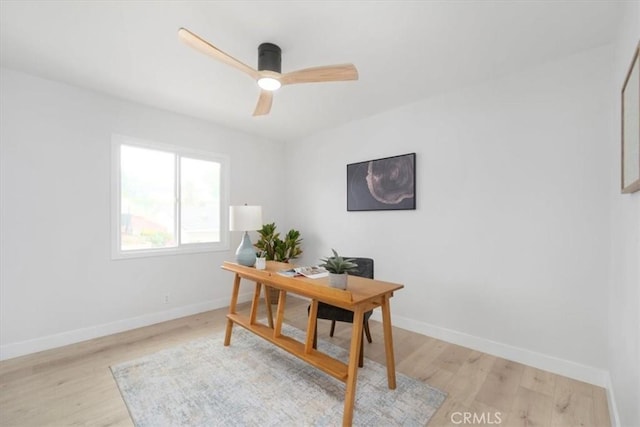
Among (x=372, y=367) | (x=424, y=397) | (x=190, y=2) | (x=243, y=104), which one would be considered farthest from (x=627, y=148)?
(x=243, y=104)

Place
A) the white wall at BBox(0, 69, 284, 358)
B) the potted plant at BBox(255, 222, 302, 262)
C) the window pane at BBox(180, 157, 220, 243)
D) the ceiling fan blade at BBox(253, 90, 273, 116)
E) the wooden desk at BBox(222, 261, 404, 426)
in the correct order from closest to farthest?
the wooden desk at BBox(222, 261, 404, 426), the ceiling fan blade at BBox(253, 90, 273, 116), the white wall at BBox(0, 69, 284, 358), the window pane at BBox(180, 157, 220, 243), the potted plant at BBox(255, 222, 302, 262)

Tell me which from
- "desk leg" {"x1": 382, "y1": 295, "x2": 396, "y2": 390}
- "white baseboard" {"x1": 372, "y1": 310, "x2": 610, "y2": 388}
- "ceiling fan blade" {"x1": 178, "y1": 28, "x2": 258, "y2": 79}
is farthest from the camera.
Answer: "white baseboard" {"x1": 372, "y1": 310, "x2": 610, "y2": 388}

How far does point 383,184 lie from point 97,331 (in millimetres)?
3574

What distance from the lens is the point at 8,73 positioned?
2.53 meters

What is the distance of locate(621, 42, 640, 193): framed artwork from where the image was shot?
1330mm

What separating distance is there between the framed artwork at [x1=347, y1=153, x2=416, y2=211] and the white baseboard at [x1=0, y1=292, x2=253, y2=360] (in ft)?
8.07

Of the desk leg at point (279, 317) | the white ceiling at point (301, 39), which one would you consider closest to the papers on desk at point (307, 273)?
the desk leg at point (279, 317)

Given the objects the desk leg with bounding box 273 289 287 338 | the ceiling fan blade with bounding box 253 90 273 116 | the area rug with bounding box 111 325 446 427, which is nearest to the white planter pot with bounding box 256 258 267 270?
the desk leg with bounding box 273 289 287 338

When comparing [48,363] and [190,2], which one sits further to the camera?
[48,363]

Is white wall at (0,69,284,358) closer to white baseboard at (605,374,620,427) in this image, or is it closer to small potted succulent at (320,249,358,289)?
small potted succulent at (320,249,358,289)

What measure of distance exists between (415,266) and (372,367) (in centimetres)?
125

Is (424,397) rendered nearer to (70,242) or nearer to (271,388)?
(271,388)

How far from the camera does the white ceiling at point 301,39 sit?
1782mm

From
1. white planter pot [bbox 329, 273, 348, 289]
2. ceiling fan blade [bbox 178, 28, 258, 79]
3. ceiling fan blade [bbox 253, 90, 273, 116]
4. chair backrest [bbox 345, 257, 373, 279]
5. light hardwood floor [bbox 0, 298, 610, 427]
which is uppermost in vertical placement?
ceiling fan blade [bbox 178, 28, 258, 79]
